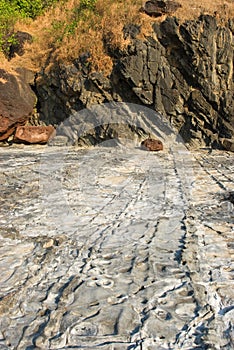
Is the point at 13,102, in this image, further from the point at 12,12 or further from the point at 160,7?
the point at 12,12

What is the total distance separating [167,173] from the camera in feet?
23.9

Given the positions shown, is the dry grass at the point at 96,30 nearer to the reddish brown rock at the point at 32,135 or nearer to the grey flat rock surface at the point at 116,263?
the reddish brown rock at the point at 32,135

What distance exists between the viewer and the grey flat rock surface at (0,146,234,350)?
2.18 m

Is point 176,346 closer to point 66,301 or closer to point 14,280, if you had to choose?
point 66,301

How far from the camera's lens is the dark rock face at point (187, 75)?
36.3 ft

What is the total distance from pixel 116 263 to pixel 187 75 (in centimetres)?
926

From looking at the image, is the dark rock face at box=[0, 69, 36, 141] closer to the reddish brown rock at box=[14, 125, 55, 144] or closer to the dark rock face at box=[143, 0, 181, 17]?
the reddish brown rock at box=[14, 125, 55, 144]

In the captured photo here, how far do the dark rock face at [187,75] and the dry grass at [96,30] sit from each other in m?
0.42

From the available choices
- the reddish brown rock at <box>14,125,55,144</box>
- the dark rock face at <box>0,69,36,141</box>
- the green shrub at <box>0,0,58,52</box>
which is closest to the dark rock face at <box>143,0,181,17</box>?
the dark rock face at <box>0,69,36,141</box>

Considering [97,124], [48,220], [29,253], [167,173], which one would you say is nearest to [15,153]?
[97,124]

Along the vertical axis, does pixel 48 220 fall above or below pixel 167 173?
above

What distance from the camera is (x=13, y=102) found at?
11508 mm

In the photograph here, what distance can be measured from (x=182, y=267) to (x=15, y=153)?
284 inches

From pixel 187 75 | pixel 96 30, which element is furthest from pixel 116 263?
pixel 96 30
